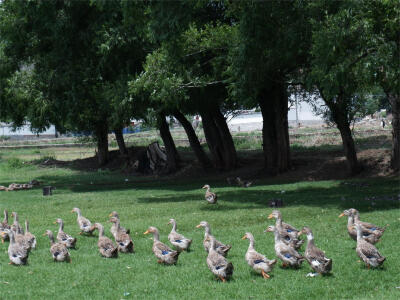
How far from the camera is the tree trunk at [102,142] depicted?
138 feet

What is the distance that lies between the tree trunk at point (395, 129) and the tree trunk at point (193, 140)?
11.0 metres

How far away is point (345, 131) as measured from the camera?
85.2 feet

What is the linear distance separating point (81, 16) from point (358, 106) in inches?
522

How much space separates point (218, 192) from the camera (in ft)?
81.7

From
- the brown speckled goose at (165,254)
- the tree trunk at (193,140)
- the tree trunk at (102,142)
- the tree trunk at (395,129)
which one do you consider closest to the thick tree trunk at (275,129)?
the tree trunk at (193,140)

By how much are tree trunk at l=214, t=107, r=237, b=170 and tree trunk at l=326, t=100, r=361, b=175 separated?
7866mm

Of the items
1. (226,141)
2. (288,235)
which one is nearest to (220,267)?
(288,235)

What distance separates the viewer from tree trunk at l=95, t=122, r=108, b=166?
138ft

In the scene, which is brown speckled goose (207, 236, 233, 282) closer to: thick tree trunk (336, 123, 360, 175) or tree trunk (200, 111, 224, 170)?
thick tree trunk (336, 123, 360, 175)

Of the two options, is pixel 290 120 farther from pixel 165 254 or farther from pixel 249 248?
pixel 249 248

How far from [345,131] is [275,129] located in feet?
15.0

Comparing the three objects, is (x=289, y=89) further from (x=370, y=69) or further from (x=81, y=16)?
(x=370, y=69)

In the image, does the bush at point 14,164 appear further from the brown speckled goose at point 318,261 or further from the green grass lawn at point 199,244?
the brown speckled goose at point 318,261

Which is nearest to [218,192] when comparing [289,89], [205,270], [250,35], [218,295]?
[250,35]
